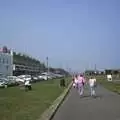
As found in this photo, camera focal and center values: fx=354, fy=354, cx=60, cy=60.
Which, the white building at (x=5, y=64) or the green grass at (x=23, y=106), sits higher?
the white building at (x=5, y=64)

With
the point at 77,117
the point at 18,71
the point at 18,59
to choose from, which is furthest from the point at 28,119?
the point at 18,59

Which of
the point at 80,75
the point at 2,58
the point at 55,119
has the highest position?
the point at 2,58

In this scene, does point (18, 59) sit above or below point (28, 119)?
above

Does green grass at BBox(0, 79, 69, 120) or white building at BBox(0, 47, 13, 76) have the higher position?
white building at BBox(0, 47, 13, 76)

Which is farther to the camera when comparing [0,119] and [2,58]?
[2,58]

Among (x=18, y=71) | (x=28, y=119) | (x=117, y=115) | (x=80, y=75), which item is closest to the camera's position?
(x=28, y=119)

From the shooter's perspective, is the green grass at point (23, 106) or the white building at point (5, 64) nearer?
the green grass at point (23, 106)

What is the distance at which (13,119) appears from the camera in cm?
1430

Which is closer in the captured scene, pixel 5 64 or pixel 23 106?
pixel 23 106

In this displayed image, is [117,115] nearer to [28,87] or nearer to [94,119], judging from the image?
[94,119]

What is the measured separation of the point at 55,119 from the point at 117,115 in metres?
2.87

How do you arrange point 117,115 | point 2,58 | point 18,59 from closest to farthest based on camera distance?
point 117,115 → point 2,58 → point 18,59

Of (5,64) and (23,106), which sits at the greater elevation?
(5,64)

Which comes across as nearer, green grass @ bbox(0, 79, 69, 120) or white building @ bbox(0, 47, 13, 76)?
green grass @ bbox(0, 79, 69, 120)
